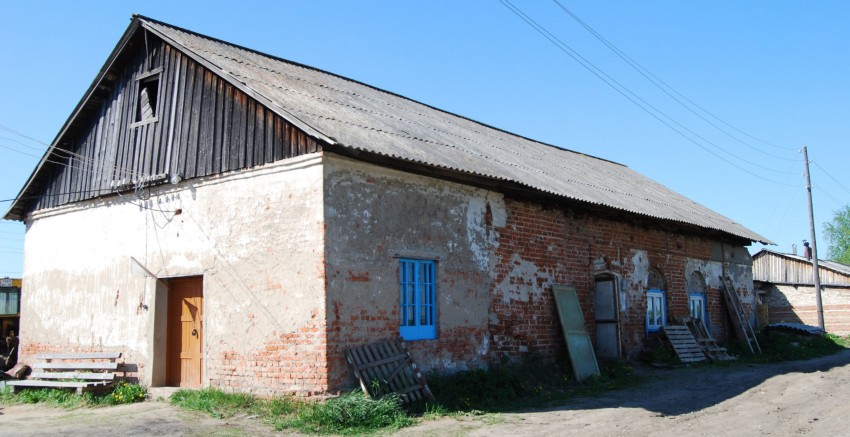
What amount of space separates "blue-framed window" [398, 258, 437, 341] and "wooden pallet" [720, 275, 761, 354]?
38.3ft

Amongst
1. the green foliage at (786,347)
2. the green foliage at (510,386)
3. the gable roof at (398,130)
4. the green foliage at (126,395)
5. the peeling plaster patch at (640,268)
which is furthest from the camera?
the green foliage at (786,347)

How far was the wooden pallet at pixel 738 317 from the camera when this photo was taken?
19.0m

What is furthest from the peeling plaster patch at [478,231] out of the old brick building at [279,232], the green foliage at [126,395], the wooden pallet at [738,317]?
the wooden pallet at [738,317]

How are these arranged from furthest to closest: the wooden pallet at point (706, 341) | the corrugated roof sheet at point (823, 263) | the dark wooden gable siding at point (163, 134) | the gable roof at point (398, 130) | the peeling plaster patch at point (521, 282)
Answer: the corrugated roof sheet at point (823, 263) < the wooden pallet at point (706, 341) < the peeling plaster patch at point (521, 282) < the dark wooden gable siding at point (163, 134) < the gable roof at point (398, 130)

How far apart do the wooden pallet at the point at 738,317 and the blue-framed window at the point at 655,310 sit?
352 cm

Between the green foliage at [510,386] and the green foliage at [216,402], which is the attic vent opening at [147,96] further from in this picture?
the green foliage at [510,386]

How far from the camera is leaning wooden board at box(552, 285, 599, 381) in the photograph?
12.9 m

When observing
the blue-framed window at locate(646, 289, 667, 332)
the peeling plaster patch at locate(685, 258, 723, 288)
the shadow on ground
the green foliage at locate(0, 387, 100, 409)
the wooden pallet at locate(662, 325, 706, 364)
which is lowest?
the shadow on ground

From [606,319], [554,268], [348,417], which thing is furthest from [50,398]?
[606,319]

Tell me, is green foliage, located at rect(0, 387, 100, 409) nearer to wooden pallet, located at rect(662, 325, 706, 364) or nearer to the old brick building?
the old brick building

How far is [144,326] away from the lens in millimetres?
11188

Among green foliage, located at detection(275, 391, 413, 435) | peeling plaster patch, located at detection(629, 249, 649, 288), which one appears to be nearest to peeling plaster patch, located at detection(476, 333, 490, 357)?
green foliage, located at detection(275, 391, 413, 435)

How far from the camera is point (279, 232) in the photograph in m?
9.74

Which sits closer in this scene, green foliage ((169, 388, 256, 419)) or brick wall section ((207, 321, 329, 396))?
brick wall section ((207, 321, 329, 396))
